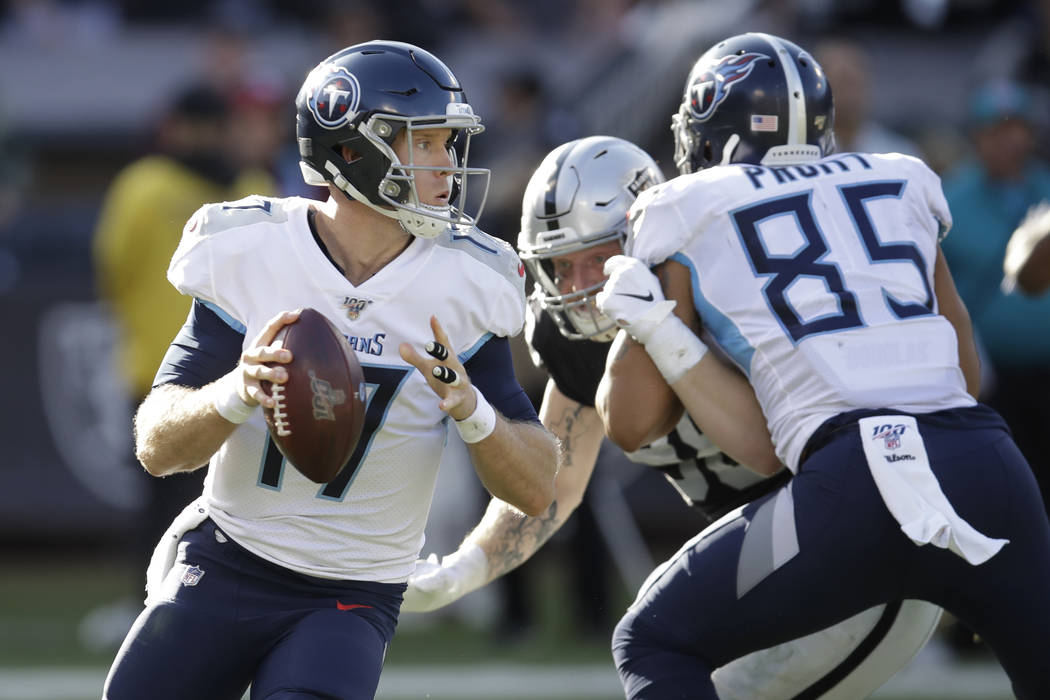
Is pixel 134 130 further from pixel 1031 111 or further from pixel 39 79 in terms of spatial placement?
pixel 1031 111

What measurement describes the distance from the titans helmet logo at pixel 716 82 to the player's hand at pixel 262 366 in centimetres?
122

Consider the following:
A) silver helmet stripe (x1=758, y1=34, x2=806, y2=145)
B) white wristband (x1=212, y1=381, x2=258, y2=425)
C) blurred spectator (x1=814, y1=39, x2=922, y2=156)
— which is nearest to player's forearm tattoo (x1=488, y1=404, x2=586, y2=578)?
silver helmet stripe (x1=758, y1=34, x2=806, y2=145)

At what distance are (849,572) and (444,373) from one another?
92 cm

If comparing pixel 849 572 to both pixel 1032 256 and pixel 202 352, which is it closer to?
pixel 202 352

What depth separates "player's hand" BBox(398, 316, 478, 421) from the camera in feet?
10.1

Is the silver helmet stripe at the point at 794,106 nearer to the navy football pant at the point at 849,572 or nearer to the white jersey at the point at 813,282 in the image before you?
the white jersey at the point at 813,282

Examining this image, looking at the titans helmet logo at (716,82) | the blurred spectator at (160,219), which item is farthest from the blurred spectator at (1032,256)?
the blurred spectator at (160,219)

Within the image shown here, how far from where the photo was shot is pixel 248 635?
3.21 meters

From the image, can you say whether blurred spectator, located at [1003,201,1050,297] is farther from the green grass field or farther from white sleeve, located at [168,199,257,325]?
white sleeve, located at [168,199,257,325]

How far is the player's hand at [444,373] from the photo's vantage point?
3.08 m

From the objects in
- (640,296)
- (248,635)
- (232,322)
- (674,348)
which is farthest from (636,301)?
(248,635)

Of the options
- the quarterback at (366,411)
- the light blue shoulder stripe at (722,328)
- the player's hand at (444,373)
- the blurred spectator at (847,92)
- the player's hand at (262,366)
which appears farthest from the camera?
the blurred spectator at (847,92)

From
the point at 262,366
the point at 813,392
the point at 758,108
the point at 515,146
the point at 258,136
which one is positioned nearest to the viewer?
the point at 262,366

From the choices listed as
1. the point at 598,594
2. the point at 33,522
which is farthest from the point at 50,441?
the point at 598,594
